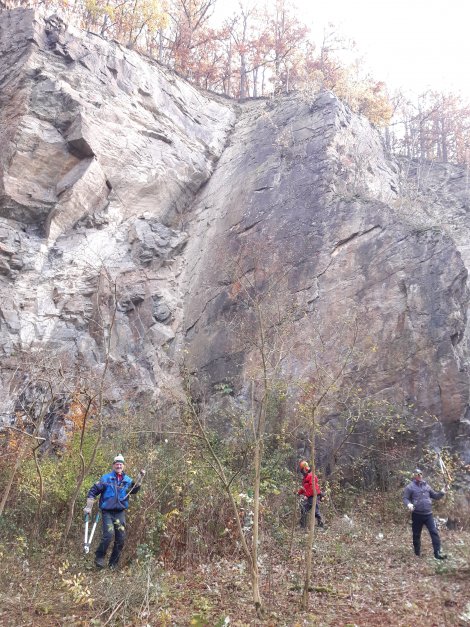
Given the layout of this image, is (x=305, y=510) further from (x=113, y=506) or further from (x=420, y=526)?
(x=113, y=506)

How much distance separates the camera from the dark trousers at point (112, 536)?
22.0 feet

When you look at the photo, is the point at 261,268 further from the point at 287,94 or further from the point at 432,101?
the point at 432,101

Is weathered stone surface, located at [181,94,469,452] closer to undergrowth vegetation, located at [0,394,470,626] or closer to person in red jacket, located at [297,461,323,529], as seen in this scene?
undergrowth vegetation, located at [0,394,470,626]

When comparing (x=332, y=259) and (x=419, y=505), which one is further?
(x=332, y=259)

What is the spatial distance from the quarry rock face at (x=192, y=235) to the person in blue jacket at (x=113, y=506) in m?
4.16

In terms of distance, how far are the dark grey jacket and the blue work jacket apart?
14.1 ft

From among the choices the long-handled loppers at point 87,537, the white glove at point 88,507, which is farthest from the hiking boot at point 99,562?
the white glove at point 88,507

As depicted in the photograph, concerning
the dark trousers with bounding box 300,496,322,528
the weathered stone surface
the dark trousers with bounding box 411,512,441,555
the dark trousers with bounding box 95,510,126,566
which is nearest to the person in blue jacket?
the dark trousers with bounding box 95,510,126,566

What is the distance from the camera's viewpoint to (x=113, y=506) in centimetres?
689

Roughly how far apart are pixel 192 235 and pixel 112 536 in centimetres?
1193

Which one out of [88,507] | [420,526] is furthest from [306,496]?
[88,507]

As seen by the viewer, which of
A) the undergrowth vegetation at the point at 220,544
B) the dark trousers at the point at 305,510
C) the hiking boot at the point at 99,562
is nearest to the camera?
the undergrowth vegetation at the point at 220,544

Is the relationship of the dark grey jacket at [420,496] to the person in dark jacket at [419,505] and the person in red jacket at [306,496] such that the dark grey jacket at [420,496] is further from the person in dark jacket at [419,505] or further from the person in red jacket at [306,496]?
the person in red jacket at [306,496]

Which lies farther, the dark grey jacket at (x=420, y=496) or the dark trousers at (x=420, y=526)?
the dark grey jacket at (x=420, y=496)
